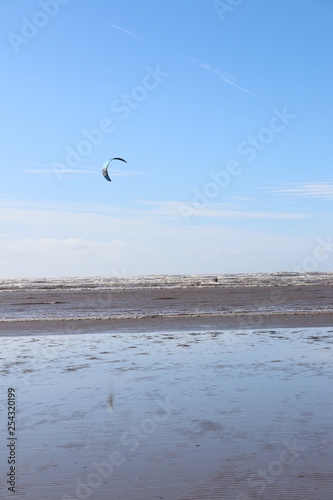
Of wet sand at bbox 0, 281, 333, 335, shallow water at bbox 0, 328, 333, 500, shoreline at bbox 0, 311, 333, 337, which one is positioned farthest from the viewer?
wet sand at bbox 0, 281, 333, 335

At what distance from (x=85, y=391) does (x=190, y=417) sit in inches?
125

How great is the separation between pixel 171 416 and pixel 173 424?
1.67ft

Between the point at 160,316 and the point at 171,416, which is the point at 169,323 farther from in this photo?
the point at 171,416

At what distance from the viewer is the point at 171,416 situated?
31.7 ft

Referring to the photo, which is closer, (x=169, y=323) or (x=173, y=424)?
(x=173, y=424)

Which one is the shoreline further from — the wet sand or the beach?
the beach

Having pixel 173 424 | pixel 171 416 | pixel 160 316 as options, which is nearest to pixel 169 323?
pixel 160 316

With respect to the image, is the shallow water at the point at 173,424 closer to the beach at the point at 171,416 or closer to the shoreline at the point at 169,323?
the beach at the point at 171,416

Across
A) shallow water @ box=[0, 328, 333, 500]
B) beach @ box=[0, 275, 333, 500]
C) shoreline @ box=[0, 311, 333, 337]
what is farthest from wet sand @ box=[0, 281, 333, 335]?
shallow water @ box=[0, 328, 333, 500]

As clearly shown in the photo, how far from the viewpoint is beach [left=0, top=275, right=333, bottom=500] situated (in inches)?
267

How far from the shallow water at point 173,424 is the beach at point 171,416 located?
0.07ft

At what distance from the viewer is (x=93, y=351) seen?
17797 millimetres

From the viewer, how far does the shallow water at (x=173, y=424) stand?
6723mm

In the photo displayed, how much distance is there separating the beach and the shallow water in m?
0.02
